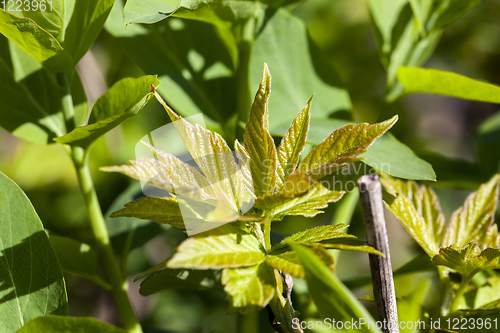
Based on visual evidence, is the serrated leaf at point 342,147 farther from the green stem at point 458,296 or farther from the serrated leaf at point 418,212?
the green stem at point 458,296

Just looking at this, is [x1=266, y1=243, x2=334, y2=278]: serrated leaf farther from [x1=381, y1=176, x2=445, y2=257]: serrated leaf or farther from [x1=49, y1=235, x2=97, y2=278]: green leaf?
[x1=49, y1=235, x2=97, y2=278]: green leaf

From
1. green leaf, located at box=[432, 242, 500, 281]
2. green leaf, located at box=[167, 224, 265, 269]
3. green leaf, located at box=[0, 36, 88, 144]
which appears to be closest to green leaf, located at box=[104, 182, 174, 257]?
green leaf, located at box=[0, 36, 88, 144]

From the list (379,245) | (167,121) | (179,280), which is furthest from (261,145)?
(167,121)

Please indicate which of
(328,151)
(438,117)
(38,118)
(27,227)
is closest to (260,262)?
(328,151)

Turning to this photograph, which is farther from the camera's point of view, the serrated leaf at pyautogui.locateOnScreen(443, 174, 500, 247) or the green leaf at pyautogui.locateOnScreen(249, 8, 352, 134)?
the green leaf at pyautogui.locateOnScreen(249, 8, 352, 134)

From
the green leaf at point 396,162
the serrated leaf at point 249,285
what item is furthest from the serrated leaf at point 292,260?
the green leaf at point 396,162

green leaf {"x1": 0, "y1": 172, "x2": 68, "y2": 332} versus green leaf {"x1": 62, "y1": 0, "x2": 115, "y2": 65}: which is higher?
green leaf {"x1": 62, "y1": 0, "x2": 115, "y2": 65}

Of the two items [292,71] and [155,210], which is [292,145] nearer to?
[155,210]
